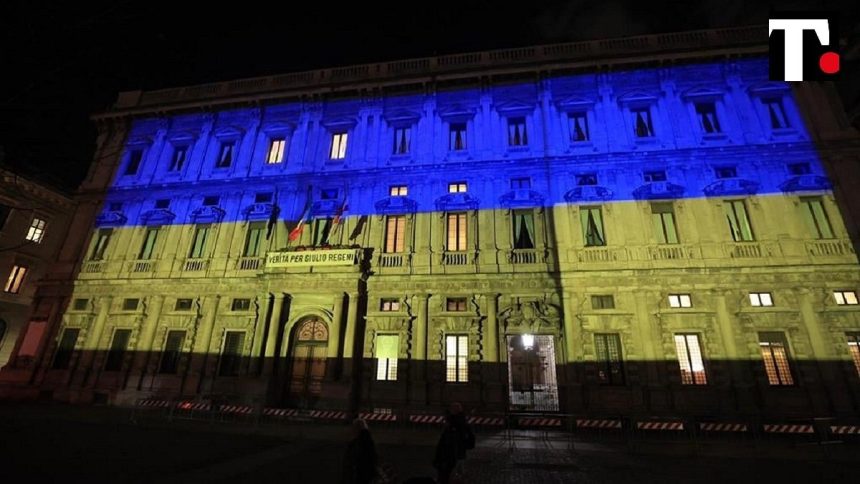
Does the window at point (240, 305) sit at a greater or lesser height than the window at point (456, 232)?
lesser

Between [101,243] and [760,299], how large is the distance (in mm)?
34987

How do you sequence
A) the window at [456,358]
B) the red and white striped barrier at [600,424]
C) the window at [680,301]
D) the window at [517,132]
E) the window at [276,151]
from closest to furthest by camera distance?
1. the red and white striped barrier at [600,424]
2. the window at [680,301]
3. the window at [456,358]
4. the window at [517,132]
5. the window at [276,151]

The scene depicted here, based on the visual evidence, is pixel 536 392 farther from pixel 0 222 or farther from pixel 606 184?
pixel 0 222

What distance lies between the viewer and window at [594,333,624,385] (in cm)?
1617

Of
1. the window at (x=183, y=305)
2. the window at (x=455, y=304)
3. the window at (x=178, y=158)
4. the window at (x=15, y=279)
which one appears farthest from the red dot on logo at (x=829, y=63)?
the window at (x=15, y=279)

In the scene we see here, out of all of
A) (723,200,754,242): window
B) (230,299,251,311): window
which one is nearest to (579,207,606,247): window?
(723,200,754,242): window

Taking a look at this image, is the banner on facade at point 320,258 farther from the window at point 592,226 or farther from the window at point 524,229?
the window at point 592,226

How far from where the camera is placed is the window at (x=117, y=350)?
20.0 meters

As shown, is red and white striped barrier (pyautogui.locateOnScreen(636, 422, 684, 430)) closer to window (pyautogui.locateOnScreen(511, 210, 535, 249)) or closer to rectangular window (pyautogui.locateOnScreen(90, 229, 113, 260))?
window (pyautogui.locateOnScreen(511, 210, 535, 249))

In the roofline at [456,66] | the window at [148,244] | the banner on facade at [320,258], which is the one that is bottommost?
the banner on facade at [320,258]

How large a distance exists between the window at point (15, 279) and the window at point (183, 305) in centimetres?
1816

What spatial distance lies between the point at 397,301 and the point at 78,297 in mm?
18818

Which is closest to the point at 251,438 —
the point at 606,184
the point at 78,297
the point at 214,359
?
the point at 214,359

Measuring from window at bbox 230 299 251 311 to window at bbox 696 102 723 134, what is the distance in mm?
25390
